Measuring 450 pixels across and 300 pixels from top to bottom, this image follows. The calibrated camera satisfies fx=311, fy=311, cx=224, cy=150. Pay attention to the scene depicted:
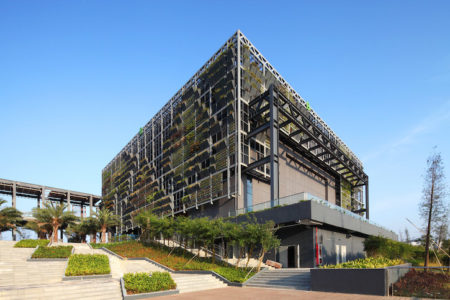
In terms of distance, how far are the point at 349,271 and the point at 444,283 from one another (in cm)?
458

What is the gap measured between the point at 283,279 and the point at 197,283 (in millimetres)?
6065

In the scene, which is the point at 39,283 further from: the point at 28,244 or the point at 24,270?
the point at 28,244

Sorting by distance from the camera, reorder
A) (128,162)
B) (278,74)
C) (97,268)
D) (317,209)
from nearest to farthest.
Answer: (97,268)
(317,209)
(278,74)
(128,162)

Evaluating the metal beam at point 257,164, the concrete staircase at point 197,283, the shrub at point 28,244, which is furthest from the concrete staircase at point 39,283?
the metal beam at point 257,164

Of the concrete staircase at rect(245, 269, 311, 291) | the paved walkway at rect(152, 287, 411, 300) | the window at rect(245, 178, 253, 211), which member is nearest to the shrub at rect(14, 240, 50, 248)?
the paved walkway at rect(152, 287, 411, 300)

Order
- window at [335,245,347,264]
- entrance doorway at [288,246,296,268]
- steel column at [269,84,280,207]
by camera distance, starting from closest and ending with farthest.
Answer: entrance doorway at [288,246,296,268]
window at [335,245,347,264]
steel column at [269,84,280,207]

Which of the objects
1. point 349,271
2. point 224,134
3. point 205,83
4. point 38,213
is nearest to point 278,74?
point 205,83

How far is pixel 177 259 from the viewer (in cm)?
3042

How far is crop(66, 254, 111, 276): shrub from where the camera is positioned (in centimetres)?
2082

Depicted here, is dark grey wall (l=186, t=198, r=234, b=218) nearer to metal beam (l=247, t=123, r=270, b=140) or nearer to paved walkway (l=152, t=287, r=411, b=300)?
metal beam (l=247, t=123, r=270, b=140)

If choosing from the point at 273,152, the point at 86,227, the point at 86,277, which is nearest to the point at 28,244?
the point at 86,277

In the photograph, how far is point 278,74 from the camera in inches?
1928

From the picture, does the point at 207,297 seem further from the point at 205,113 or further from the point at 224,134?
the point at 205,113

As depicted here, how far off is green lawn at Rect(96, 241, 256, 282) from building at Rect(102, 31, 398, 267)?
697cm
